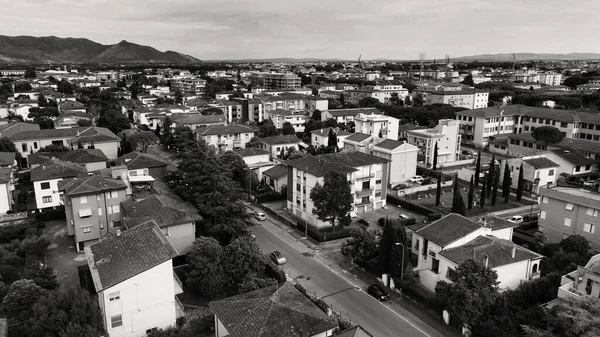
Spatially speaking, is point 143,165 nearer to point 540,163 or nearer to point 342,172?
point 342,172

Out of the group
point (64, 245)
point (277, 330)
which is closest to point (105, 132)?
point (64, 245)

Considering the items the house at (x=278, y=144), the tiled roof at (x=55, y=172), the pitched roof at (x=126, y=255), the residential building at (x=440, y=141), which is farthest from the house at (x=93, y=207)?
the residential building at (x=440, y=141)

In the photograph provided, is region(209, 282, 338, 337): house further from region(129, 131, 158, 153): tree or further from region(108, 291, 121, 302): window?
region(129, 131, 158, 153): tree

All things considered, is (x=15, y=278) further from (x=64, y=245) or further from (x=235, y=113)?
(x=235, y=113)

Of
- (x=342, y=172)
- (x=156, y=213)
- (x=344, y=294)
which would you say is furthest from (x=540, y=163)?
(x=156, y=213)

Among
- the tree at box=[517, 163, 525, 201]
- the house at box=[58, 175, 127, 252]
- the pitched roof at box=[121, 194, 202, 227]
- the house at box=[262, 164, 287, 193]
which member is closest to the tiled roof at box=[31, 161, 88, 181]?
the house at box=[58, 175, 127, 252]

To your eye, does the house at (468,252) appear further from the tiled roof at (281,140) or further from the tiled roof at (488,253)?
the tiled roof at (281,140)
